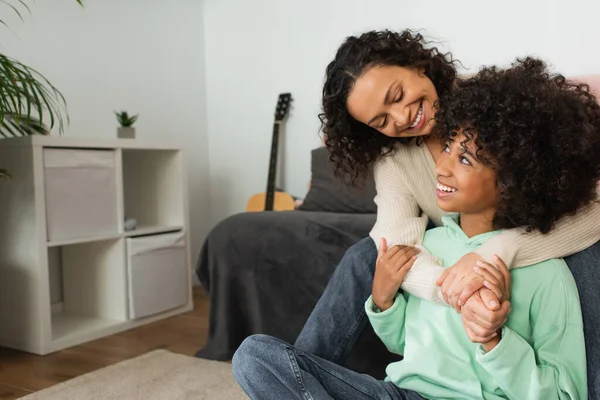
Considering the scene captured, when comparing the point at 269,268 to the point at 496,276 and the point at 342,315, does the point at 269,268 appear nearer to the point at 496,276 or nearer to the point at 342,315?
the point at 342,315

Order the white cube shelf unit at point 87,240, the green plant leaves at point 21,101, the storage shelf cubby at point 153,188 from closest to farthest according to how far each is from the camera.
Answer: the green plant leaves at point 21,101 < the white cube shelf unit at point 87,240 < the storage shelf cubby at point 153,188

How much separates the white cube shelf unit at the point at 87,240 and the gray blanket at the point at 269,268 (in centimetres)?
51

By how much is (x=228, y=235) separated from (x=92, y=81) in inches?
47.1

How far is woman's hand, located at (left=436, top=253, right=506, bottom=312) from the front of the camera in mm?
887

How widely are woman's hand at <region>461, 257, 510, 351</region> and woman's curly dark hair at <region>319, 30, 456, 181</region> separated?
0.45m

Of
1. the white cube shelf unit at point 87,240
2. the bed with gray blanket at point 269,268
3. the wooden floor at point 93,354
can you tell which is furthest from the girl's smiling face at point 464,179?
the white cube shelf unit at point 87,240

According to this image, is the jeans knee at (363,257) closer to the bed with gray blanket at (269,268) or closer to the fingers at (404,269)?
the fingers at (404,269)

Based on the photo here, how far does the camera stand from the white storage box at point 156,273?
93.2 inches

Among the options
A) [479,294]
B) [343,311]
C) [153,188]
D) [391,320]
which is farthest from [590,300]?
[153,188]

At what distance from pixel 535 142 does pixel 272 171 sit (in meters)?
1.98

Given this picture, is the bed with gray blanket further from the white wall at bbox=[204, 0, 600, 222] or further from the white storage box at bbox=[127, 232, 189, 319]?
the white wall at bbox=[204, 0, 600, 222]

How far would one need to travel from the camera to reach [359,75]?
1216 mm

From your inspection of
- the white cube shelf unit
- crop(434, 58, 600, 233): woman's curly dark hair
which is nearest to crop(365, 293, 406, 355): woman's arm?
crop(434, 58, 600, 233): woman's curly dark hair

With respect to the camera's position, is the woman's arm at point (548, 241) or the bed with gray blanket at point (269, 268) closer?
the woman's arm at point (548, 241)
